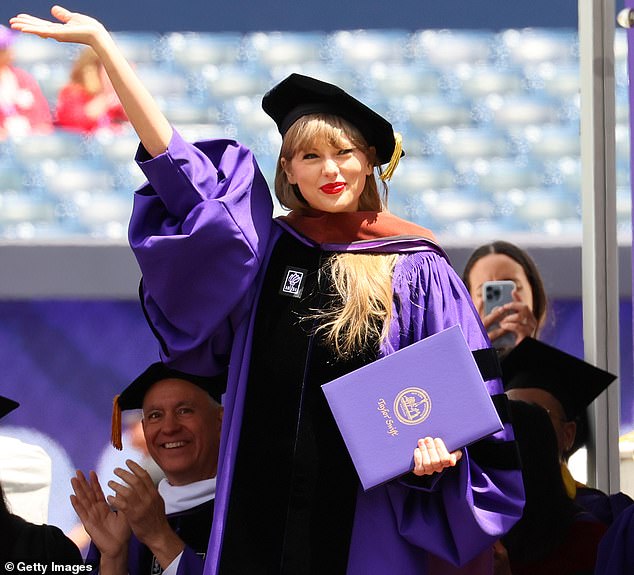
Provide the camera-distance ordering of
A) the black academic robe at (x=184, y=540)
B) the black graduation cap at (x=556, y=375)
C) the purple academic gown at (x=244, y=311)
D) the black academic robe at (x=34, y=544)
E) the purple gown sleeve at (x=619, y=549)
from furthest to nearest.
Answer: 1. the black graduation cap at (x=556, y=375)
2. the black academic robe at (x=34, y=544)
3. the black academic robe at (x=184, y=540)
4. the purple gown sleeve at (x=619, y=549)
5. the purple academic gown at (x=244, y=311)

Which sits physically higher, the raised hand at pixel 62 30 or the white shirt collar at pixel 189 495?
the raised hand at pixel 62 30

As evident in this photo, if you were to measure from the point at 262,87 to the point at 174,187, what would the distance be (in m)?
1.24

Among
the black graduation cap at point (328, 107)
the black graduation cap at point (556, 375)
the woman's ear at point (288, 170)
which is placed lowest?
the black graduation cap at point (556, 375)

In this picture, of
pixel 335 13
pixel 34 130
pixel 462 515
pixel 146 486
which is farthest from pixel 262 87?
pixel 462 515

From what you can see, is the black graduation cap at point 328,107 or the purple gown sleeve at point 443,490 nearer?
the purple gown sleeve at point 443,490

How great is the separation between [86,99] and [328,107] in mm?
1252

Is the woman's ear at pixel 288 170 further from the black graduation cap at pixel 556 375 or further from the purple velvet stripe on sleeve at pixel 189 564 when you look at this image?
the black graduation cap at pixel 556 375

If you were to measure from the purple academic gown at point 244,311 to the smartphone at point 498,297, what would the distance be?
1.01 m

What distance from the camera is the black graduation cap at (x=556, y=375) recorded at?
390cm

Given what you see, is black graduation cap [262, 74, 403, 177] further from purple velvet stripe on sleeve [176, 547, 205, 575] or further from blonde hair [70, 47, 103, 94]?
purple velvet stripe on sleeve [176, 547, 205, 575]

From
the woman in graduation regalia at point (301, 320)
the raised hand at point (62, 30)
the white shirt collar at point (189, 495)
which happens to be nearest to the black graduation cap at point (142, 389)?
the white shirt collar at point (189, 495)

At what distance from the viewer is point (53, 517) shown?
A: 12.7 ft

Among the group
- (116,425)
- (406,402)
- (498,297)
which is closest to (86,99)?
(116,425)

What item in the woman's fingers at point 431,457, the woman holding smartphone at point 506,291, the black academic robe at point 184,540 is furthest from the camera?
the woman holding smartphone at point 506,291
